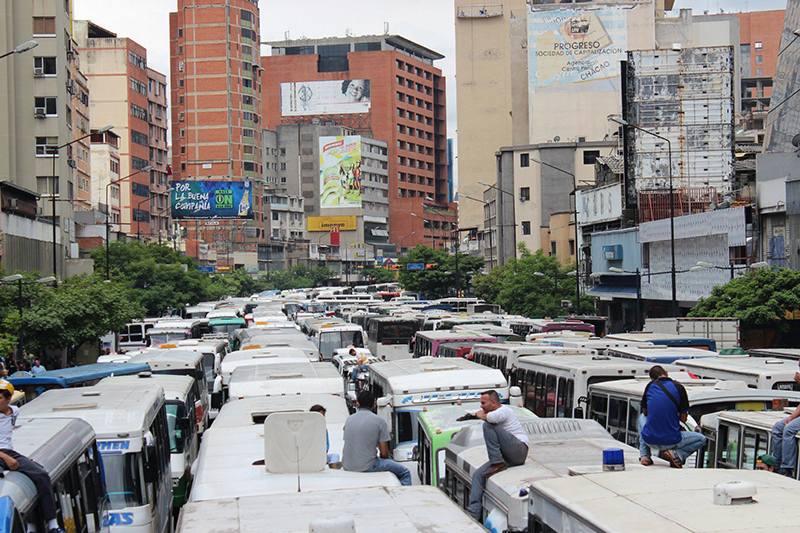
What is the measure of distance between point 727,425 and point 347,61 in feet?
591

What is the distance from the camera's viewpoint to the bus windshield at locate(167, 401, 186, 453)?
14828mm

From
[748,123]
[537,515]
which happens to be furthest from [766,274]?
[748,123]

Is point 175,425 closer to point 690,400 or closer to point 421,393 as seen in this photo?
point 421,393

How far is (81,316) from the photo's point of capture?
3547cm

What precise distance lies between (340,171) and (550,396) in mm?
155688

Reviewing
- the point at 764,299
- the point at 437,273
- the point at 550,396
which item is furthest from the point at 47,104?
the point at 550,396

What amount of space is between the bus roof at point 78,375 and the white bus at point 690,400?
29.1 ft

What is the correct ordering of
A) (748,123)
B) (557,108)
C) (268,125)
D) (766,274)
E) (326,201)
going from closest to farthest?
(766,274) → (557,108) → (748,123) → (326,201) → (268,125)

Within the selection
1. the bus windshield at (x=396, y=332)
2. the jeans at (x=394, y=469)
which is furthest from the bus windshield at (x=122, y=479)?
the bus windshield at (x=396, y=332)

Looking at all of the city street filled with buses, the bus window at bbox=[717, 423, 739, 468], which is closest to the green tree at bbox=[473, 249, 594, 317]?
the city street filled with buses

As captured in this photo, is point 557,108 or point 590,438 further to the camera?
point 557,108

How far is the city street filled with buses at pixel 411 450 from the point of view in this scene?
539 cm

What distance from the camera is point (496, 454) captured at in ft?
27.1

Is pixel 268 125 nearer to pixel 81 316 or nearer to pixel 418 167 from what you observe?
pixel 418 167
